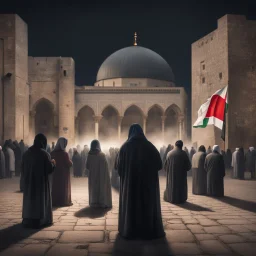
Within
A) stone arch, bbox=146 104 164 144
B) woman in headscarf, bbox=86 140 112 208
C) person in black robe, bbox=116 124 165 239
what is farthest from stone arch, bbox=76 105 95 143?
person in black robe, bbox=116 124 165 239

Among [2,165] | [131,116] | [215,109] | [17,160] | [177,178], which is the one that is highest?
[131,116]

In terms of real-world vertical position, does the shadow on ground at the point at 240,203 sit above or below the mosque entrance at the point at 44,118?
below

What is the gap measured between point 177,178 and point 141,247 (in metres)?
3.38

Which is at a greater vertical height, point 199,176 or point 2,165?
point 2,165

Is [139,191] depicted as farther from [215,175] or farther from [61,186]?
[215,175]

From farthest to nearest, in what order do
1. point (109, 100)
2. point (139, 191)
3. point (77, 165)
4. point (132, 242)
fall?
point (109, 100), point (77, 165), point (139, 191), point (132, 242)

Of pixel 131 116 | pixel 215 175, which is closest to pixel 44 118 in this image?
pixel 131 116

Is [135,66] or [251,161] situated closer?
[251,161]

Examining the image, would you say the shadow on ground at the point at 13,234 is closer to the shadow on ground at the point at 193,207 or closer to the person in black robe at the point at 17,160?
the shadow on ground at the point at 193,207

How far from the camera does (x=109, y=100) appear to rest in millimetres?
30469

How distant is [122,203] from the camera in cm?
479

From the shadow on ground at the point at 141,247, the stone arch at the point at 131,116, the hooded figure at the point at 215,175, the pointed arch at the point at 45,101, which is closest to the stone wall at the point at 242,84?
the hooded figure at the point at 215,175

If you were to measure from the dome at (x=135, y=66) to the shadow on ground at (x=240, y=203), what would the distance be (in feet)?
89.1

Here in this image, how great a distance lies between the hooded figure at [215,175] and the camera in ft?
27.3
